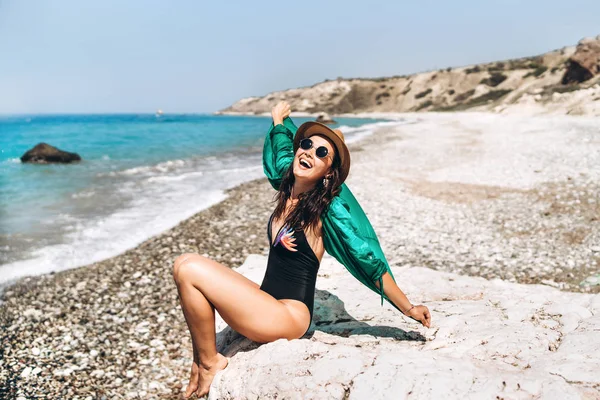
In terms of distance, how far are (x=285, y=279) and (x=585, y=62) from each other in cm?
6794

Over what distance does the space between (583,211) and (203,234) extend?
11.3 metres

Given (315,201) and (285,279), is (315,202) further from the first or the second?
(285,279)

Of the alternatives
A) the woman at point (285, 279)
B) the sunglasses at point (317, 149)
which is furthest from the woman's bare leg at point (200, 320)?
the sunglasses at point (317, 149)

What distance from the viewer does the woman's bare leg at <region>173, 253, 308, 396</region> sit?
4109mm

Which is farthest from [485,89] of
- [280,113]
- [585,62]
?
[280,113]

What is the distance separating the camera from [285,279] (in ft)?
14.9

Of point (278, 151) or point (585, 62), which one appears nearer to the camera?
point (278, 151)

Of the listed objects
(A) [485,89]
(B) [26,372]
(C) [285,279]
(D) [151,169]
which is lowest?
(B) [26,372]

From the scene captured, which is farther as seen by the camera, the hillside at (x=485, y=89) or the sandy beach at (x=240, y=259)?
the hillside at (x=485, y=89)

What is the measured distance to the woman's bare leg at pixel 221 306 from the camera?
4109 millimetres

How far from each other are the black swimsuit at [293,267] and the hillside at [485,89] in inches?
1693

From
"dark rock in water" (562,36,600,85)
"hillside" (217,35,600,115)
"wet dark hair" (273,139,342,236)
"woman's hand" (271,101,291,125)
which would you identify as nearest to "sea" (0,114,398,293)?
"woman's hand" (271,101,291,125)

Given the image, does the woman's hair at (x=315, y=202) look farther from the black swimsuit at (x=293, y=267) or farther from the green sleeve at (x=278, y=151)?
the green sleeve at (x=278, y=151)

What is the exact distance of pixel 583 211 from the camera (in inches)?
491
